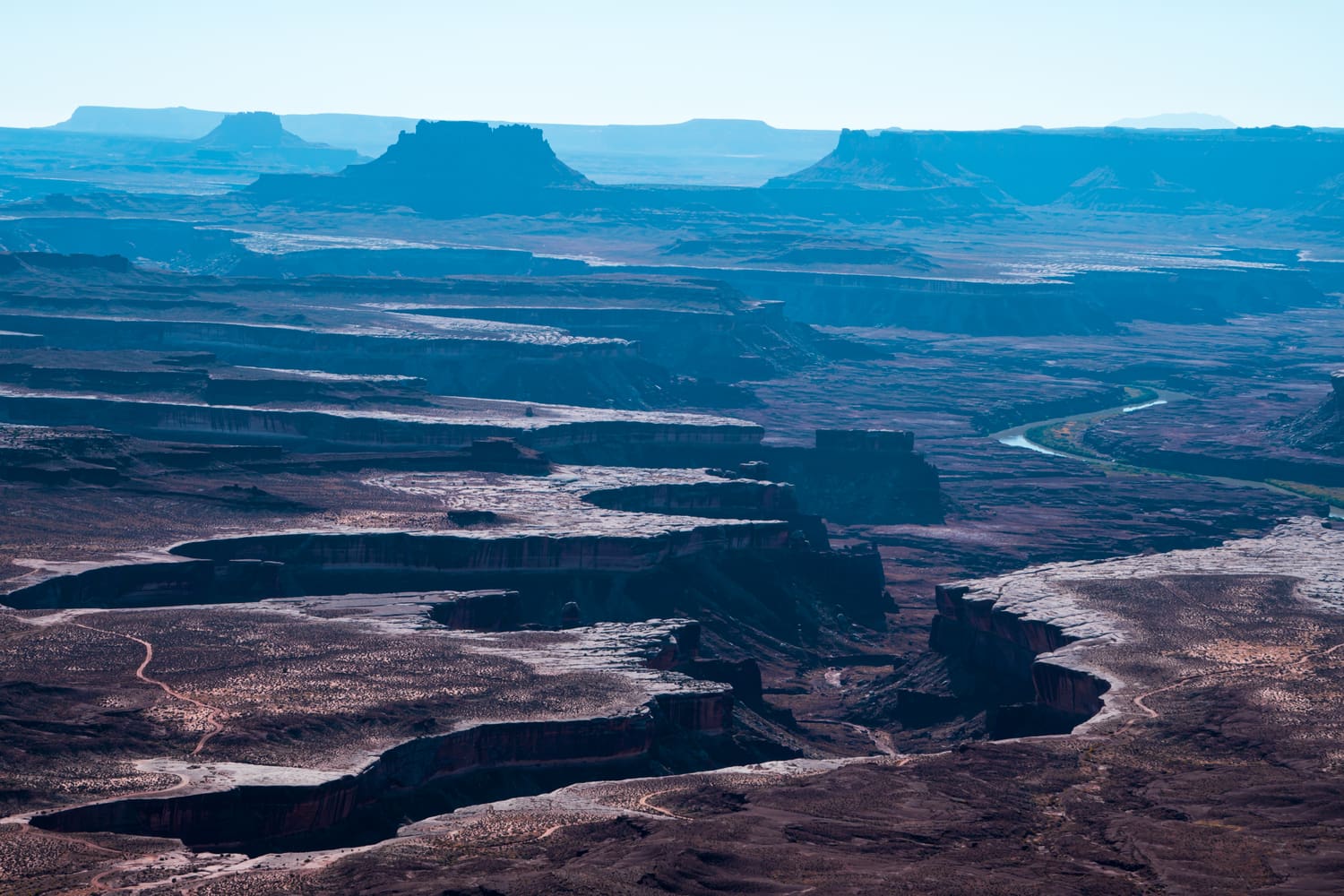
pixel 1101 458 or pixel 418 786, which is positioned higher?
pixel 418 786

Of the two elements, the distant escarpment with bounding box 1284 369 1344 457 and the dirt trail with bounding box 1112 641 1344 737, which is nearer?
the dirt trail with bounding box 1112 641 1344 737

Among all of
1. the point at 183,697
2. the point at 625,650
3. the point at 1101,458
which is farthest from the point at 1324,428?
the point at 183,697

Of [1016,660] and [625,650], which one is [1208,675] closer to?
[1016,660]

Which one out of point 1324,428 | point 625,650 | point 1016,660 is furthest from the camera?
point 1324,428

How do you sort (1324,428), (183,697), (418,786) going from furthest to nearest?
A: 1. (1324,428)
2. (183,697)
3. (418,786)

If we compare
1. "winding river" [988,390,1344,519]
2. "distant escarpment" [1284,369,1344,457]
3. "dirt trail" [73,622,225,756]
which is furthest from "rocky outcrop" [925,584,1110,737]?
"distant escarpment" [1284,369,1344,457]

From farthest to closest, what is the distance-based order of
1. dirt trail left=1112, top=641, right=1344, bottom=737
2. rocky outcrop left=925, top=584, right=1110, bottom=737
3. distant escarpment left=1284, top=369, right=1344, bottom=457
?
distant escarpment left=1284, top=369, right=1344, bottom=457 < rocky outcrop left=925, top=584, right=1110, bottom=737 < dirt trail left=1112, top=641, right=1344, bottom=737

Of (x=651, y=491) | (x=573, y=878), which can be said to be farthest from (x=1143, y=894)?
(x=651, y=491)

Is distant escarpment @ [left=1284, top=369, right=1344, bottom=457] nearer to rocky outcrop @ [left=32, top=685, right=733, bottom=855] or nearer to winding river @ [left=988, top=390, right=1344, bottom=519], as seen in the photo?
winding river @ [left=988, top=390, right=1344, bottom=519]

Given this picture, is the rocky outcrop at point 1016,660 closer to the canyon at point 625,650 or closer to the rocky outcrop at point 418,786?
the canyon at point 625,650
